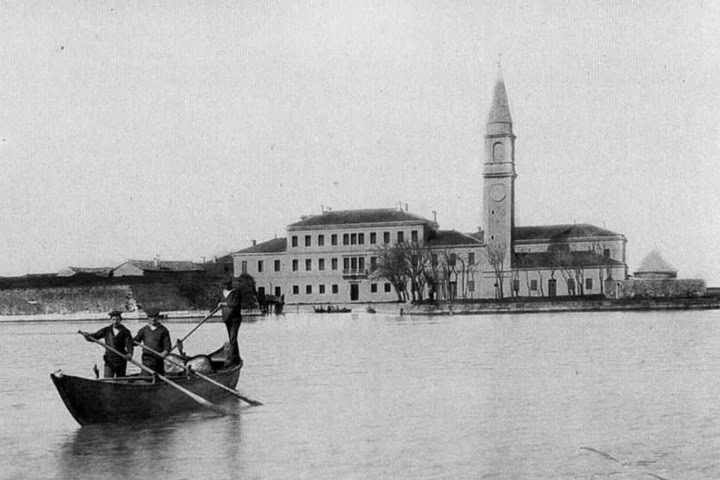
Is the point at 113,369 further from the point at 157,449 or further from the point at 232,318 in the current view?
the point at 232,318

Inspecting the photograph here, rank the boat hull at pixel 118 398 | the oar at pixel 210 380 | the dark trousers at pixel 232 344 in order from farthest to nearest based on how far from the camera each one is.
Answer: the dark trousers at pixel 232 344 → the oar at pixel 210 380 → the boat hull at pixel 118 398

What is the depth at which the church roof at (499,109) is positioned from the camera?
7712 centimetres

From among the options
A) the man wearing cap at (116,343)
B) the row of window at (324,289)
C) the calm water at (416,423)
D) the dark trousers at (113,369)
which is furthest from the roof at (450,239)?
the man wearing cap at (116,343)

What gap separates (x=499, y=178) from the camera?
7750cm

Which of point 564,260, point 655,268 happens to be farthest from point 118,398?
point 655,268

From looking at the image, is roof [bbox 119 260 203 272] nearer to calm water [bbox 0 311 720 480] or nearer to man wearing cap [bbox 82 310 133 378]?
calm water [bbox 0 311 720 480]

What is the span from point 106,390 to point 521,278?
65.1 m

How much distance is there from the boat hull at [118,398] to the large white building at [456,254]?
181ft

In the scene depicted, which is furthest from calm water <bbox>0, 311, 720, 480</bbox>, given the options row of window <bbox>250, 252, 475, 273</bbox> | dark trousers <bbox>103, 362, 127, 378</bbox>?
row of window <bbox>250, 252, 475, 273</bbox>

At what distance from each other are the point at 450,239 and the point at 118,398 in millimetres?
66826

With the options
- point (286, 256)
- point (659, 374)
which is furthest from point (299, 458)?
point (286, 256)

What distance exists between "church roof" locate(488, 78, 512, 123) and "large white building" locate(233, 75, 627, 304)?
0.26ft

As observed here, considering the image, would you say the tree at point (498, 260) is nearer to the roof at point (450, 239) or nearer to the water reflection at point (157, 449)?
the roof at point (450, 239)

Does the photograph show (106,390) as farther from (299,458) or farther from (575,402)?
(575,402)
